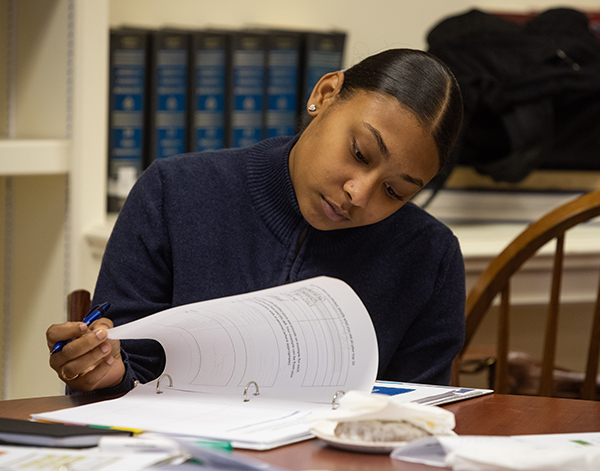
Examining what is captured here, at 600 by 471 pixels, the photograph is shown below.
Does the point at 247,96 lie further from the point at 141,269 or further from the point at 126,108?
the point at 141,269

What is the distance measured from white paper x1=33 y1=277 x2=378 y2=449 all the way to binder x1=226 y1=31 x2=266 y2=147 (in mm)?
925

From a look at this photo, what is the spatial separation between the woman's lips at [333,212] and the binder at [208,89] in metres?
0.71

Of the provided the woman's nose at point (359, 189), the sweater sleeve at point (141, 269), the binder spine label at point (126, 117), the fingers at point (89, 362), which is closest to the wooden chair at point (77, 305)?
the sweater sleeve at point (141, 269)

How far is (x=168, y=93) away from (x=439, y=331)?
2.54ft

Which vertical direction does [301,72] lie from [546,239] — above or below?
above

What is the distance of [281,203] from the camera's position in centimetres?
94

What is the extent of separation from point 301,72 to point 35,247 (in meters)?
0.64

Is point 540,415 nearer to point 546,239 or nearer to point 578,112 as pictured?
point 546,239

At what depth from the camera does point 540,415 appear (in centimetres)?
64

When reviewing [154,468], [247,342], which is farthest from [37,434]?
[247,342]

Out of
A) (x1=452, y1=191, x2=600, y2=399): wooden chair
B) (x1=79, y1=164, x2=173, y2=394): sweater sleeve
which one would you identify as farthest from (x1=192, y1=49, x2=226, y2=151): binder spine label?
(x1=452, y1=191, x2=600, y2=399): wooden chair

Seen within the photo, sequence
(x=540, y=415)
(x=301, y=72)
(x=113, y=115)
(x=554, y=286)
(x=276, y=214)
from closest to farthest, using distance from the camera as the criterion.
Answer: (x=540, y=415) → (x=276, y=214) → (x=554, y=286) → (x=113, y=115) → (x=301, y=72)

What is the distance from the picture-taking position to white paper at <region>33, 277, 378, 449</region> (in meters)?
0.60

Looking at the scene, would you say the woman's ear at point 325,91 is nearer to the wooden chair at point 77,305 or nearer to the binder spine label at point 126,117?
the wooden chair at point 77,305
